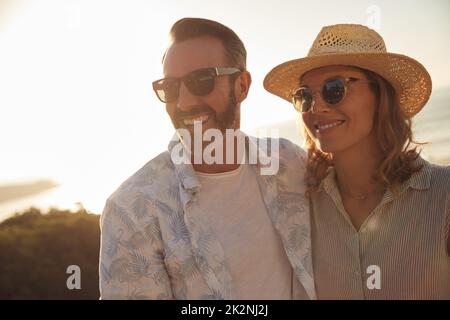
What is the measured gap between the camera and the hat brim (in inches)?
114

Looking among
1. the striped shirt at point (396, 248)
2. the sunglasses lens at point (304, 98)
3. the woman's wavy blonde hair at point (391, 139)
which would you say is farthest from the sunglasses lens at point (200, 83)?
the striped shirt at point (396, 248)

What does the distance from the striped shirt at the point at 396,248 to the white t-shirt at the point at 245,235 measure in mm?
239

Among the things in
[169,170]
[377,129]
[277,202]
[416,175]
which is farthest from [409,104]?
[169,170]

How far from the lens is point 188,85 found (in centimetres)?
319

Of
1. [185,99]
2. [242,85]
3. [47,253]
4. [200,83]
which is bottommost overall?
[47,253]

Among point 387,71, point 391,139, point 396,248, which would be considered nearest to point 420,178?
point 391,139

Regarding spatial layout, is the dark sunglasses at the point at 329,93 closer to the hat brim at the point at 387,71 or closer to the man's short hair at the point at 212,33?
the hat brim at the point at 387,71

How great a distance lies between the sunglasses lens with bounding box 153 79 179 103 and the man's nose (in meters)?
0.04

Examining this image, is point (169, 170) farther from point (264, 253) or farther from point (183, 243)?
point (264, 253)

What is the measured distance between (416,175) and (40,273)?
17.3 ft

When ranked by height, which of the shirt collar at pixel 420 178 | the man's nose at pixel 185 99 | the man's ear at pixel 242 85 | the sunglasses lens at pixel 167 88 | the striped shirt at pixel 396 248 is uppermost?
the man's ear at pixel 242 85

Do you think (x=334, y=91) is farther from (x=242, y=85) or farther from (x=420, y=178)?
(x=242, y=85)

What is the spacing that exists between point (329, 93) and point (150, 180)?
1212mm

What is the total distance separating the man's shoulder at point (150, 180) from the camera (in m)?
2.88
